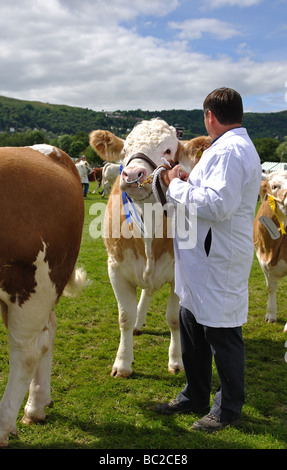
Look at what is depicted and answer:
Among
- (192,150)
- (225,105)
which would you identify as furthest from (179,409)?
(225,105)

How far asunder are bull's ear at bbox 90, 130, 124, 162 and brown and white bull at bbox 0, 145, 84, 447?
1.34m

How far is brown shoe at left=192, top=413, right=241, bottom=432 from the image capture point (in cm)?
324

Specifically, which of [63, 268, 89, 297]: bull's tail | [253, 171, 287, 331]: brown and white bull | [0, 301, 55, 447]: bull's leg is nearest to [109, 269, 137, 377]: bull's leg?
[63, 268, 89, 297]: bull's tail

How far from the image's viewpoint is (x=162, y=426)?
3.38m

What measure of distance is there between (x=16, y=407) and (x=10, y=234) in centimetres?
115

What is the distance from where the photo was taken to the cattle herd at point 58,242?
8.49 feet

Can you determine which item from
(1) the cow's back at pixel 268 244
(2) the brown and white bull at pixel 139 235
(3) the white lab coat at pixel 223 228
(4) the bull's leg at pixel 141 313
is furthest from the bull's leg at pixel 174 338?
(1) the cow's back at pixel 268 244

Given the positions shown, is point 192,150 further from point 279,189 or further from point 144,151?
point 279,189

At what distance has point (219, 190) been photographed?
107 inches

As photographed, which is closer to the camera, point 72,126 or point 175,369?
point 175,369

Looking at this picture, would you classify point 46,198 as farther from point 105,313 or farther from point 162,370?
point 105,313

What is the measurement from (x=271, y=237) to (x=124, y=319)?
2.34 m

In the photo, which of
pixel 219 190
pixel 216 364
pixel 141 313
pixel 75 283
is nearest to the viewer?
pixel 219 190
